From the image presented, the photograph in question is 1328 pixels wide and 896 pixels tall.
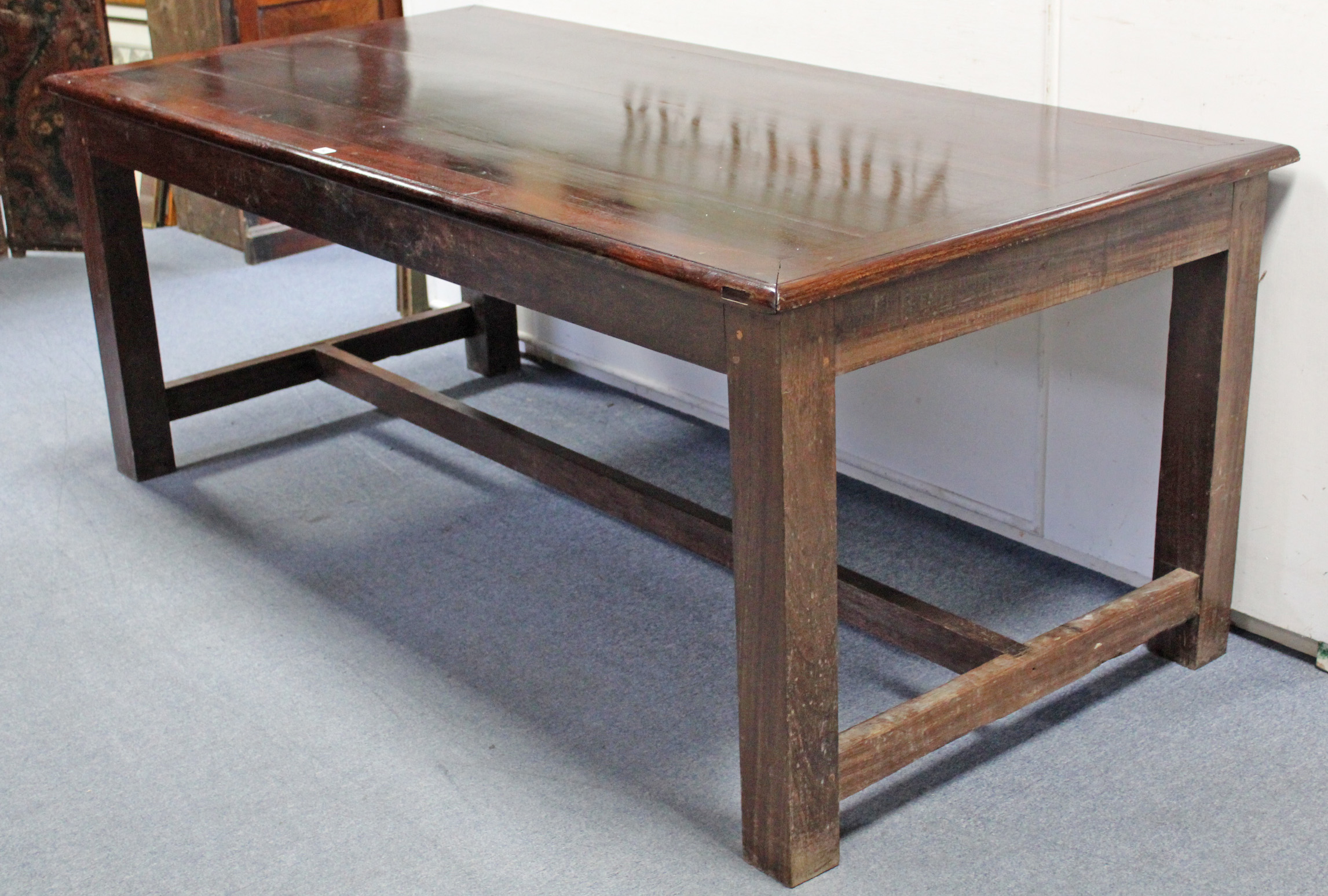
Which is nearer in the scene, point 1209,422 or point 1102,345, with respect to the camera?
point 1209,422

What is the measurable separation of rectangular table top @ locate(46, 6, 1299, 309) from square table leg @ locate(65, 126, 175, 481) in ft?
0.63


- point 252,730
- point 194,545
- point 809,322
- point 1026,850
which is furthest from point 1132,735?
point 194,545

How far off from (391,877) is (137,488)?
55.6 inches

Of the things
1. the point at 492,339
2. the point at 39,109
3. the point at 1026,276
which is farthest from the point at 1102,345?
the point at 39,109

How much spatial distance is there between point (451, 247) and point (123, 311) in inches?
47.3

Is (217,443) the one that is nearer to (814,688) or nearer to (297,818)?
(297,818)

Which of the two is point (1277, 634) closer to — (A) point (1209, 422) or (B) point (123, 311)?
(A) point (1209, 422)

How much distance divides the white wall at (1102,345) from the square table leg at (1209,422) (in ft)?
0.24

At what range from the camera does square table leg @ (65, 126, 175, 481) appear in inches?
106

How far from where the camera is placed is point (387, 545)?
2.58 meters

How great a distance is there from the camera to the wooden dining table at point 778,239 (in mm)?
1542

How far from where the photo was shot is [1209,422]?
1987 millimetres

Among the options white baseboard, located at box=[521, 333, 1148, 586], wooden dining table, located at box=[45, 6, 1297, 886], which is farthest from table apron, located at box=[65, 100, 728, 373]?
white baseboard, located at box=[521, 333, 1148, 586]

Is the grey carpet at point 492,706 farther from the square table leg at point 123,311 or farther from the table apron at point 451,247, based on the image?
the table apron at point 451,247
